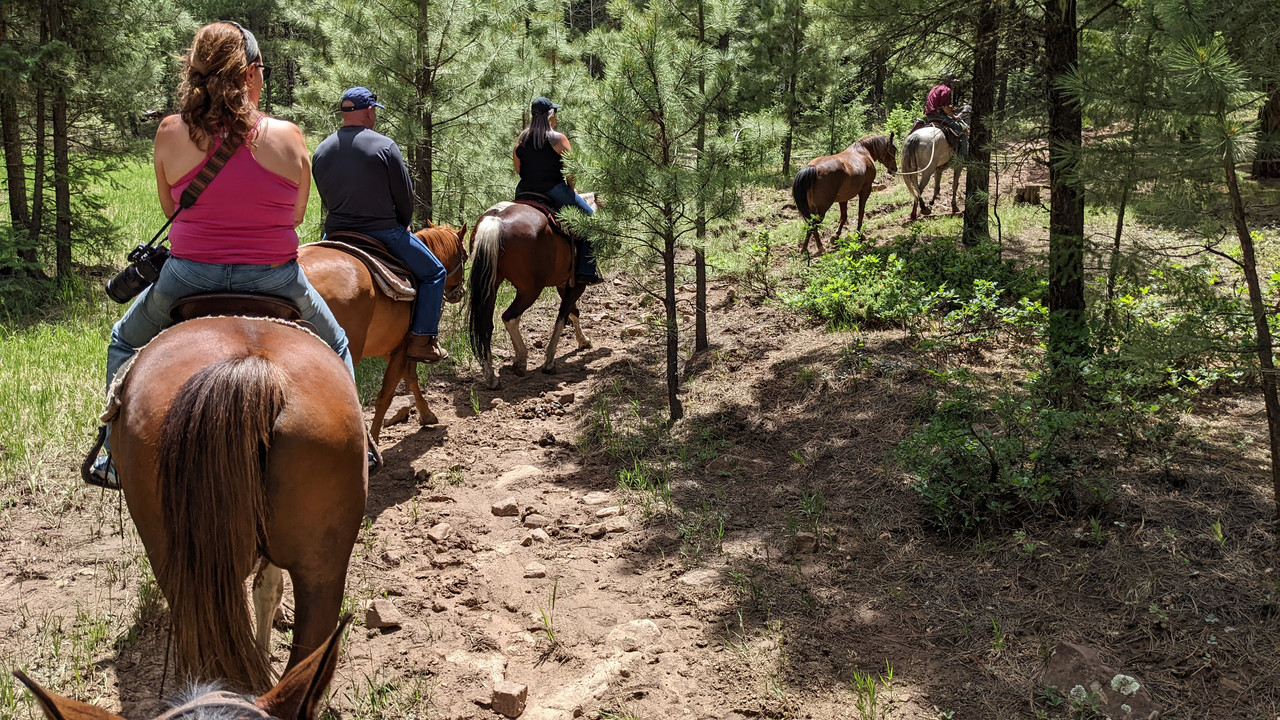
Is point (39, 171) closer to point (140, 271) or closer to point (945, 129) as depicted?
point (140, 271)

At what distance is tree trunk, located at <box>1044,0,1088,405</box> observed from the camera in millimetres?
5766

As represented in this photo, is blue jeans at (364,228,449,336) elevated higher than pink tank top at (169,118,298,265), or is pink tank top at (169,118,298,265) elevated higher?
pink tank top at (169,118,298,265)

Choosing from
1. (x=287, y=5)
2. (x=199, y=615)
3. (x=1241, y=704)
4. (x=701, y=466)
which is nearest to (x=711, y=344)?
(x=701, y=466)

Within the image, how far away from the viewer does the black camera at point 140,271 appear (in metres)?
3.72

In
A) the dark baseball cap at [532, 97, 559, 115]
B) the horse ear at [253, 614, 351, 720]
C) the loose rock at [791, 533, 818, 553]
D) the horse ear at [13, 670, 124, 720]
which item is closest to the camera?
the horse ear at [13, 670, 124, 720]

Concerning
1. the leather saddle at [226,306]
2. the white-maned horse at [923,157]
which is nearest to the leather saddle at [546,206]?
the leather saddle at [226,306]

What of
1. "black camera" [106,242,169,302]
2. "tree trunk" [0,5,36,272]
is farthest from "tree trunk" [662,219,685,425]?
"tree trunk" [0,5,36,272]

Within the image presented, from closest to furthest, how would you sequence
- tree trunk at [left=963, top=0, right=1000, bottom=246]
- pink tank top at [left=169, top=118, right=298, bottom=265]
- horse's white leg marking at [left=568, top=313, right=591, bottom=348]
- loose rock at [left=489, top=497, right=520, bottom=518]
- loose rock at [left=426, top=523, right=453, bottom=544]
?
pink tank top at [left=169, top=118, right=298, bottom=265], loose rock at [left=426, top=523, right=453, bottom=544], loose rock at [left=489, top=497, right=520, bottom=518], tree trunk at [left=963, top=0, right=1000, bottom=246], horse's white leg marking at [left=568, top=313, right=591, bottom=348]

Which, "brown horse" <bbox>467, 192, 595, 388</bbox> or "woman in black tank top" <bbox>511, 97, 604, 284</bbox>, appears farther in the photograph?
"woman in black tank top" <bbox>511, 97, 604, 284</bbox>

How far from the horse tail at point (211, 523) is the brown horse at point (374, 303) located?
2.44m

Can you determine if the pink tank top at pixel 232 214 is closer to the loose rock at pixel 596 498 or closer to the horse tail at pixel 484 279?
the loose rock at pixel 596 498

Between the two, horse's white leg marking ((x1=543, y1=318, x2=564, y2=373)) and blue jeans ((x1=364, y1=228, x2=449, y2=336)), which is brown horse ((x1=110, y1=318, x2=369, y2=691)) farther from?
horse's white leg marking ((x1=543, y1=318, x2=564, y2=373))

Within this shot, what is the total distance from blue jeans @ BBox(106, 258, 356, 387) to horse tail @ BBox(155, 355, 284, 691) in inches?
36.9

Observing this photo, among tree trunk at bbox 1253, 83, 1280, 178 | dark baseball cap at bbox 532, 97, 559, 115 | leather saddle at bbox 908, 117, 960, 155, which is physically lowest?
tree trunk at bbox 1253, 83, 1280, 178
